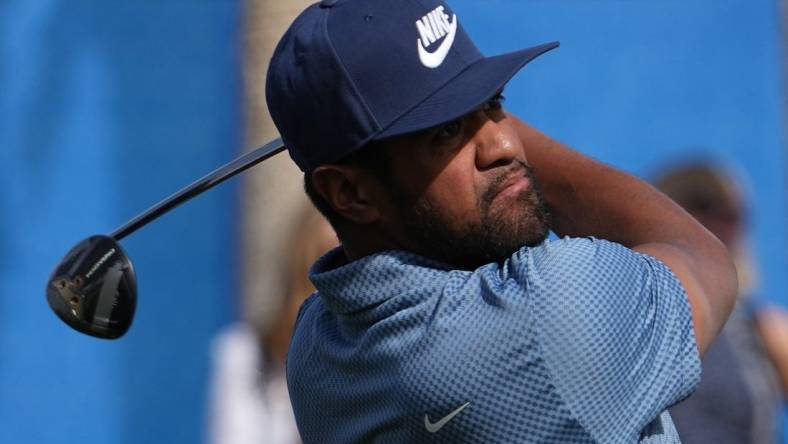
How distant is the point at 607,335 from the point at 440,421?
26 centimetres

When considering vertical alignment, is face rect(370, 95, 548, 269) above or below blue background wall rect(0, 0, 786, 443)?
above

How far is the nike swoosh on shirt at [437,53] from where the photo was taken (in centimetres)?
204

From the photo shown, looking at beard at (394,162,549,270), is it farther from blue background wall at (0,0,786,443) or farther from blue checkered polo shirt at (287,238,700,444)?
blue background wall at (0,0,786,443)

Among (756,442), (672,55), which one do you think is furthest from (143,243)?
(756,442)

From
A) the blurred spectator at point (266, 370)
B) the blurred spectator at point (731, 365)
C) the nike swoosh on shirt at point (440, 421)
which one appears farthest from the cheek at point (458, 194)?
the blurred spectator at point (266, 370)

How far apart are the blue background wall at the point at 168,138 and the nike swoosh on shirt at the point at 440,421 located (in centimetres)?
374

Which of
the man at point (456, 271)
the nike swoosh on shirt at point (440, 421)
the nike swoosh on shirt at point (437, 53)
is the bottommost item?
the nike swoosh on shirt at point (440, 421)

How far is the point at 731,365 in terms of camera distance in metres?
3.57

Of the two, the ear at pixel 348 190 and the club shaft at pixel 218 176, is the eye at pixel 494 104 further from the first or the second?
the club shaft at pixel 218 176

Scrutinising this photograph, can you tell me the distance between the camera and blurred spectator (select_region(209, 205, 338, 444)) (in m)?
4.07

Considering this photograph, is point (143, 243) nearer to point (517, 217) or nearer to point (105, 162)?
point (105, 162)

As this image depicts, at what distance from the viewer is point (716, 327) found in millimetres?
2100

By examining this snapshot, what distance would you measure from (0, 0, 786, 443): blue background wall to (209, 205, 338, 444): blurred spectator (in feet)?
4.87

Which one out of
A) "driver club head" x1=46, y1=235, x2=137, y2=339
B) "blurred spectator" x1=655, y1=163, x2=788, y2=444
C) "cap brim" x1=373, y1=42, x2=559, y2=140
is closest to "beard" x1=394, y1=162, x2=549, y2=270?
"cap brim" x1=373, y1=42, x2=559, y2=140
